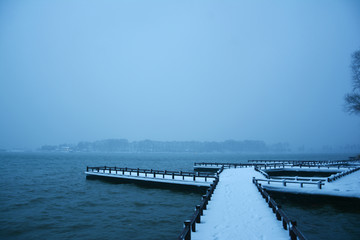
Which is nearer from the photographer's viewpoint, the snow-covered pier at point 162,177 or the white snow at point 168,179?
the white snow at point 168,179

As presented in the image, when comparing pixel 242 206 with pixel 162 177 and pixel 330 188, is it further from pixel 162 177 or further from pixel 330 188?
pixel 162 177

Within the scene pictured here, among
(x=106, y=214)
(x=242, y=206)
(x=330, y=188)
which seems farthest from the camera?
(x=330, y=188)

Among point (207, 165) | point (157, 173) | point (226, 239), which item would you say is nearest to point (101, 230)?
point (226, 239)

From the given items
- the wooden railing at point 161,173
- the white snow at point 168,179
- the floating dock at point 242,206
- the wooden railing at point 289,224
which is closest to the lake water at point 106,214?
the white snow at point 168,179

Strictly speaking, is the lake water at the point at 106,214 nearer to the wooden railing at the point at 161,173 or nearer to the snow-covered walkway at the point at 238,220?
the wooden railing at the point at 161,173

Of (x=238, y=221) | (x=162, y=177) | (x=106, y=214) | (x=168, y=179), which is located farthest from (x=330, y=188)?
(x=106, y=214)

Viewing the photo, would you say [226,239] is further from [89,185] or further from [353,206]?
[89,185]

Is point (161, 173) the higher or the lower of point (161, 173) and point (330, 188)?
the lower

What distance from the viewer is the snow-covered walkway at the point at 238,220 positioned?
1047 cm

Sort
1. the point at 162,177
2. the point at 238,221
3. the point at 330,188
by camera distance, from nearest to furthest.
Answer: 1. the point at 238,221
2. the point at 330,188
3. the point at 162,177

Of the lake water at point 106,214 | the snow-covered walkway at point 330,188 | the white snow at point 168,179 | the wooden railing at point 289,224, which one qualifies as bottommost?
the lake water at point 106,214

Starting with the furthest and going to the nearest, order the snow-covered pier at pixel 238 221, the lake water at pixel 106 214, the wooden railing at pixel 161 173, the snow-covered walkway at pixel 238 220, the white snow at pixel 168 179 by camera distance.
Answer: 1. the wooden railing at pixel 161 173
2. the white snow at pixel 168 179
3. the lake water at pixel 106 214
4. the snow-covered walkway at pixel 238 220
5. the snow-covered pier at pixel 238 221

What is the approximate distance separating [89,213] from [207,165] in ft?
112

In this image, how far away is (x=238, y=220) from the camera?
1249cm
